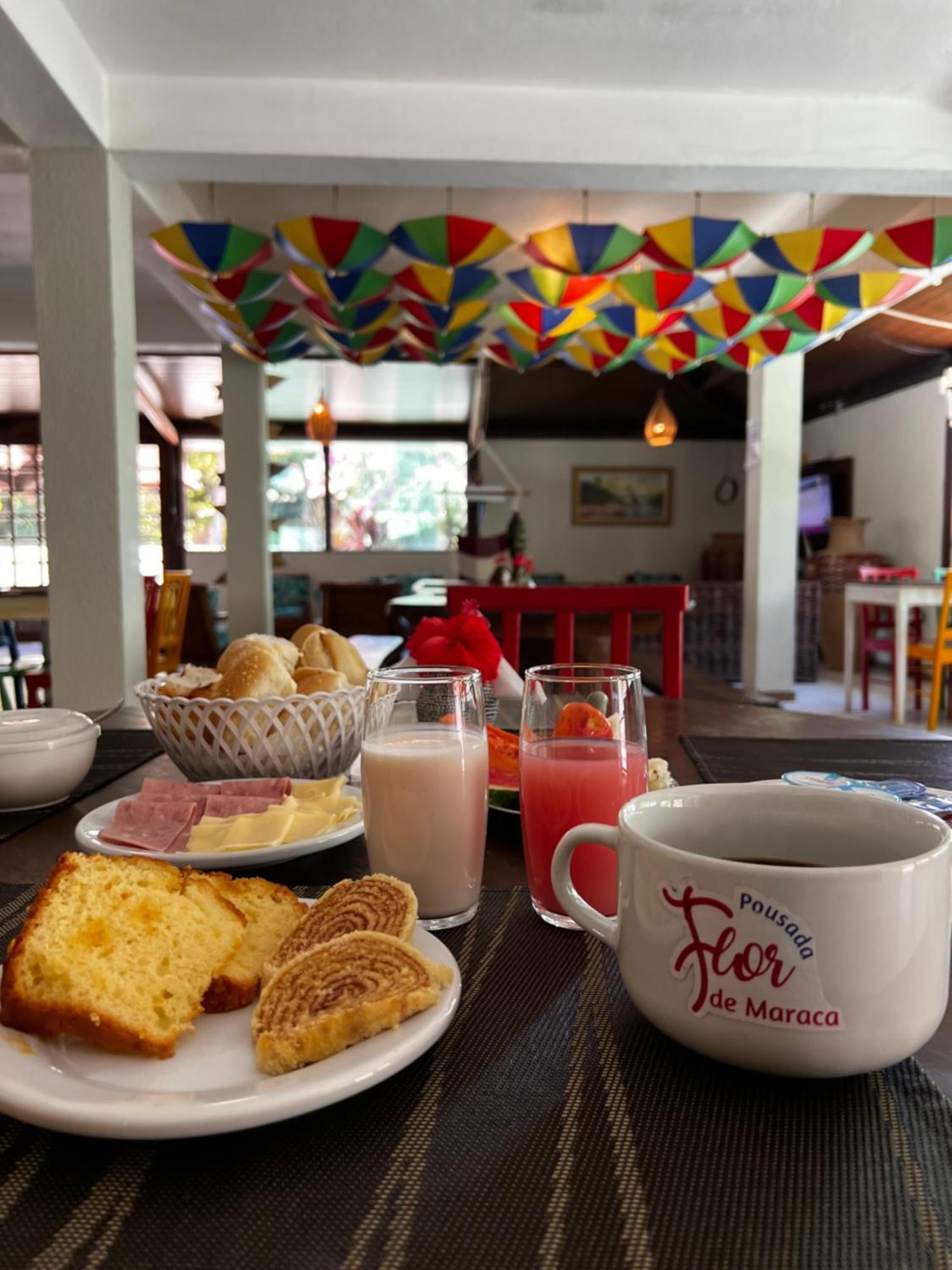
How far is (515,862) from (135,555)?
310 cm

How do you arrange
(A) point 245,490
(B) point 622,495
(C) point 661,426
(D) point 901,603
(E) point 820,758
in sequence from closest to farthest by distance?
(E) point 820,758
(D) point 901,603
(A) point 245,490
(C) point 661,426
(B) point 622,495

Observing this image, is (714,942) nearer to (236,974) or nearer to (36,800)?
(236,974)

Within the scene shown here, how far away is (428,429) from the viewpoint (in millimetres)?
11914

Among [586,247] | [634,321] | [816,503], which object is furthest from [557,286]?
[816,503]

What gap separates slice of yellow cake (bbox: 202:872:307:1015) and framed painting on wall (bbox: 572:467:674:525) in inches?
452

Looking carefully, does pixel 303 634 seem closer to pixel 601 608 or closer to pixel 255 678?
pixel 255 678

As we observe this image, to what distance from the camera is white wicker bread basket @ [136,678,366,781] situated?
911 millimetres

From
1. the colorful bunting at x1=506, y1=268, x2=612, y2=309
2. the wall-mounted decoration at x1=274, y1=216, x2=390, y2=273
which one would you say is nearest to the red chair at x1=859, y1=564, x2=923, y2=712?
the colorful bunting at x1=506, y1=268, x2=612, y2=309

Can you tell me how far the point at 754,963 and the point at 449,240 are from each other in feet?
12.5

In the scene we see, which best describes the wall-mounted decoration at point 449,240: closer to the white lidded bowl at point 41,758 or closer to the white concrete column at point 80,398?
the white concrete column at point 80,398

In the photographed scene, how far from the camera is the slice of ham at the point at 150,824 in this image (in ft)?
2.37

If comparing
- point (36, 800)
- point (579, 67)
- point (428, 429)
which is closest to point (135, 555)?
point (579, 67)

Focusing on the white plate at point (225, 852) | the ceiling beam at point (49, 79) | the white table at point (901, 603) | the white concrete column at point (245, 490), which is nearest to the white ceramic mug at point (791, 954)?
the white plate at point (225, 852)

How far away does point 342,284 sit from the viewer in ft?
14.3
